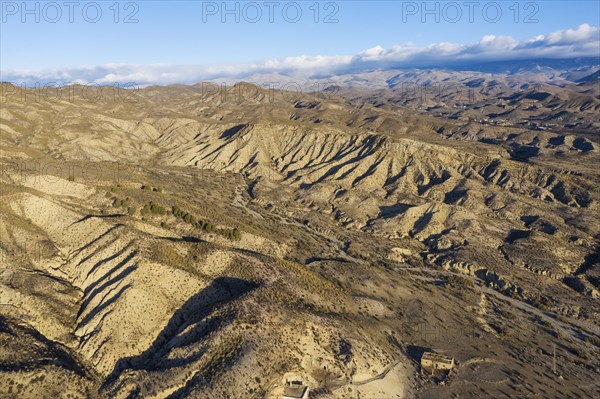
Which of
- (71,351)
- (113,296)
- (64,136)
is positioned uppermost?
(64,136)

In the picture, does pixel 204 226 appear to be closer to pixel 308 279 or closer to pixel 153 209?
pixel 153 209

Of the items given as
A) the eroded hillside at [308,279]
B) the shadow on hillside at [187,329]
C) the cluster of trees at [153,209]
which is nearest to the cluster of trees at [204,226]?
the eroded hillside at [308,279]

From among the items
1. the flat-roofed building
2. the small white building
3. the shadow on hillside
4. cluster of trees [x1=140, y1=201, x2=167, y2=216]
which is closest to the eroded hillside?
the shadow on hillside

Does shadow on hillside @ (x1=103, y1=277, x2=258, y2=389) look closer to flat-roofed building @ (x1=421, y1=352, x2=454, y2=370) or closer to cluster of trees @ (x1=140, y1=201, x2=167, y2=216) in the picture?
flat-roofed building @ (x1=421, y1=352, x2=454, y2=370)

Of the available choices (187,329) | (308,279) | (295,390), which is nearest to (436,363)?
(295,390)

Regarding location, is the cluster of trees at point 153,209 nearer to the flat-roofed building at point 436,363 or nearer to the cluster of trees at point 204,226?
the cluster of trees at point 204,226

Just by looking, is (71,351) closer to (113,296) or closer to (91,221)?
(113,296)

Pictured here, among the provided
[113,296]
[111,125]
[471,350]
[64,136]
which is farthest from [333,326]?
[111,125]
